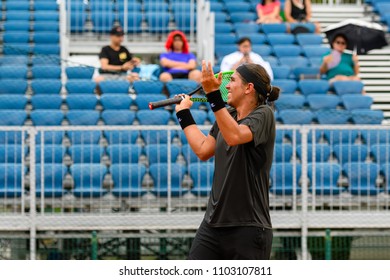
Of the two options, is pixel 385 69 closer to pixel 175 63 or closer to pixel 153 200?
pixel 175 63

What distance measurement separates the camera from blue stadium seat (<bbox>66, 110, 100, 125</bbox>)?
12.5 meters

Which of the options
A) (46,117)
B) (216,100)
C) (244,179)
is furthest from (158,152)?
(216,100)

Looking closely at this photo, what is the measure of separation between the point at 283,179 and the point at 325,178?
47 centimetres

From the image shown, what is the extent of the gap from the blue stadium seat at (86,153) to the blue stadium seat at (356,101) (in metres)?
3.92

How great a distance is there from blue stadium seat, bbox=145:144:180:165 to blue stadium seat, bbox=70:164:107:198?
53 cm

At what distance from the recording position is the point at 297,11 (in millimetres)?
16844

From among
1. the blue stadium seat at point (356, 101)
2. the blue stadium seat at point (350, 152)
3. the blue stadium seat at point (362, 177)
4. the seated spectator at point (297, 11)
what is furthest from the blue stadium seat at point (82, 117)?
the seated spectator at point (297, 11)

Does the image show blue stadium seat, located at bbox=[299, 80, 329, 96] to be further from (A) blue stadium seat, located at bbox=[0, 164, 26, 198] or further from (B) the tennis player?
(B) the tennis player

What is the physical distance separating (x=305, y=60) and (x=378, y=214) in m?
4.30

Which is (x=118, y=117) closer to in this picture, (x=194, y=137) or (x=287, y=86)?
(x=287, y=86)

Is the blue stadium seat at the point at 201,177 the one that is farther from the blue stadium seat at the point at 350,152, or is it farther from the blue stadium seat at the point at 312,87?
the blue stadium seat at the point at 312,87

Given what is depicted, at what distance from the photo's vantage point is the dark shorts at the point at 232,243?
6.36m

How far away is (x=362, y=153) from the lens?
11.8 m
